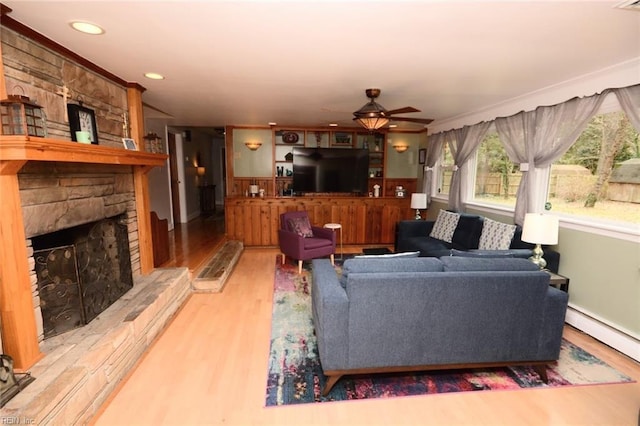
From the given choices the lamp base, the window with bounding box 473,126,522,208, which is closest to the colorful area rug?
the lamp base

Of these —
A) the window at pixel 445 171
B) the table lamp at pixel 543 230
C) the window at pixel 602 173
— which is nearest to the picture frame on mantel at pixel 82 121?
the table lamp at pixel 543 230

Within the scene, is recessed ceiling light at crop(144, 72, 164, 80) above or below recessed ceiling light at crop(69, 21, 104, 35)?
above

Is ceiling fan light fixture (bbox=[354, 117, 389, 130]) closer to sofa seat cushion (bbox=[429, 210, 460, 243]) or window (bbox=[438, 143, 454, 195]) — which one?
sofa seat cushion (bbox=[429, 210, 460, 243])

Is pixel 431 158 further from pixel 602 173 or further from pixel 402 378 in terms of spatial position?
pixel 402 378

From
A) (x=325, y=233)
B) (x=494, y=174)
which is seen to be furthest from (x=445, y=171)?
(x=325, y=233)

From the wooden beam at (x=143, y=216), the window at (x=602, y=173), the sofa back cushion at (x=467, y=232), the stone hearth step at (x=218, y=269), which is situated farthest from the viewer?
the sofa back cushion at (x=467, y=232)

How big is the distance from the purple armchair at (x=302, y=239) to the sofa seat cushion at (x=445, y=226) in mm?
1625

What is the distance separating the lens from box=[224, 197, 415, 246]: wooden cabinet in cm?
578

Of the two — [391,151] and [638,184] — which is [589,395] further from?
[391,151]

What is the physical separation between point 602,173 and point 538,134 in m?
0.74

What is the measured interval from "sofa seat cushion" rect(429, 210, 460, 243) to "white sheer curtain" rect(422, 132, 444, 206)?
4.38 ft

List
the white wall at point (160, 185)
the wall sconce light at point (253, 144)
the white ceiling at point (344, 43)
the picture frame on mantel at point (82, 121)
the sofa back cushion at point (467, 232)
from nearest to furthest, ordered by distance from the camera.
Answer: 1. the white ceiling at point (344, 43)
2. the picture frame on mantel at point (82, 121)
3. the sofa back cushion at point (467, 232)
4. the white wall at point (160, 185)
5. the wall sconce light at point (253, 144)

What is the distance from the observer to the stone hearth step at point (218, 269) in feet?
12.5

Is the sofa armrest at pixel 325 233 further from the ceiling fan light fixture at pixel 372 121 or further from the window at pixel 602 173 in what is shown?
the window at pixel 602 173
